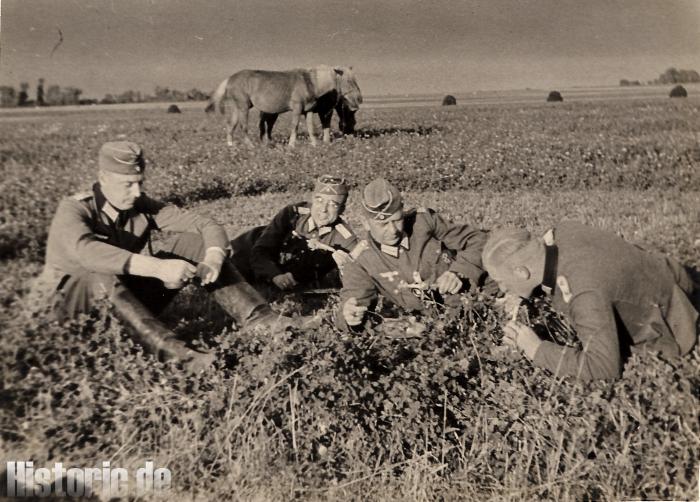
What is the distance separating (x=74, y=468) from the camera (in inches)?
114

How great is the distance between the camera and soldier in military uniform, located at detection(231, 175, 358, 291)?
4.47 meters

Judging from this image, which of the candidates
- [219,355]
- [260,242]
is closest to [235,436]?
[219,355]

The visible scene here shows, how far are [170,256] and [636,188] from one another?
4.15 m

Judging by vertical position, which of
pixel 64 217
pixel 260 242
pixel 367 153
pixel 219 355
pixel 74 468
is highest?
pixel 367 153

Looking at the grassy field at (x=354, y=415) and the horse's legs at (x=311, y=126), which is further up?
the horse's legs at (x=311, y=126)

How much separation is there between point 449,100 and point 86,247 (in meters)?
3.48

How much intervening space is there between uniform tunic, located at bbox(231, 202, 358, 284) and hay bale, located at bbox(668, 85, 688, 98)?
2572 mm

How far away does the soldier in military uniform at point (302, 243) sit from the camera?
14.7 feet

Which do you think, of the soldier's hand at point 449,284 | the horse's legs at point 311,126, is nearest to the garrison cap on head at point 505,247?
the soldier's hand at point 449,284

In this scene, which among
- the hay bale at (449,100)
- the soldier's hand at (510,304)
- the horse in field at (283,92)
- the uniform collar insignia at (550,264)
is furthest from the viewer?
the hay bale at (449,100)

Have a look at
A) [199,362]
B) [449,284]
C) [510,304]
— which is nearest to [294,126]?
[449,284]

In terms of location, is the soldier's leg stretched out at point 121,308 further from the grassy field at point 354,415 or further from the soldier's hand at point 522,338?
the soldier's hand at point 522,338

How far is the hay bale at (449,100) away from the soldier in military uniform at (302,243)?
5.01ft

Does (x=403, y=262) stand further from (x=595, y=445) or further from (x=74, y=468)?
(x=74, y=468)
